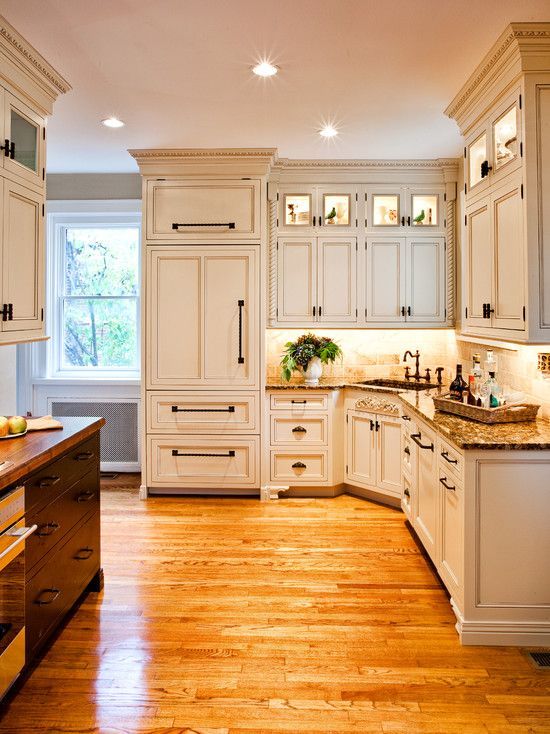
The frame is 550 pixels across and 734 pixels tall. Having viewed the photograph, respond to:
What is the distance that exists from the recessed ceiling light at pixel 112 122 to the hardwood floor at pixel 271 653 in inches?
111

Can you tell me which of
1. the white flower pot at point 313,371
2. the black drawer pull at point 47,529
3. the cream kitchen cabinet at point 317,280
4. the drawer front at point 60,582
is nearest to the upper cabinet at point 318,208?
the cream kitchen cabinet at point 317,280

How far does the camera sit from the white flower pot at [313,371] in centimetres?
484

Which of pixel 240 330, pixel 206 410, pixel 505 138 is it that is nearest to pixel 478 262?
pixel 505 138

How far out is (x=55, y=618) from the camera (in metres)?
2.45

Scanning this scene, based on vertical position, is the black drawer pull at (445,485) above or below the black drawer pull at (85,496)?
above

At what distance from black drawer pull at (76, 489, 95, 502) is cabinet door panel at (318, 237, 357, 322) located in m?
2.63

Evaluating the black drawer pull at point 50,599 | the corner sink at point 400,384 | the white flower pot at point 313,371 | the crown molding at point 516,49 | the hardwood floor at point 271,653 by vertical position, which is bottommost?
the hardwood floor at point 271,653

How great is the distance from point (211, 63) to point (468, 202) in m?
1.67

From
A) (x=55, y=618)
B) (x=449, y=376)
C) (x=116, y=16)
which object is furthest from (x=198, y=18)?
(x=449, y=376)

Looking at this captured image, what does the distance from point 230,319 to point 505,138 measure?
8.13 feet

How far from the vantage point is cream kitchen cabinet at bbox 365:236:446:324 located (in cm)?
488

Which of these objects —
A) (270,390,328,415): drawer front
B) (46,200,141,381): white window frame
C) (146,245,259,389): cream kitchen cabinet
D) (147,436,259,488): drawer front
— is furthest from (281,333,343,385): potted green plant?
(46,200,141,381): white window frame

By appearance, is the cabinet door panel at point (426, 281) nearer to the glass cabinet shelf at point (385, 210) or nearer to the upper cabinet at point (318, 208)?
the glass cabinet shelf at point (385, 210)

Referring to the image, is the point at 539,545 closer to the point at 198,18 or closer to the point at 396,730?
the point at 396,730
